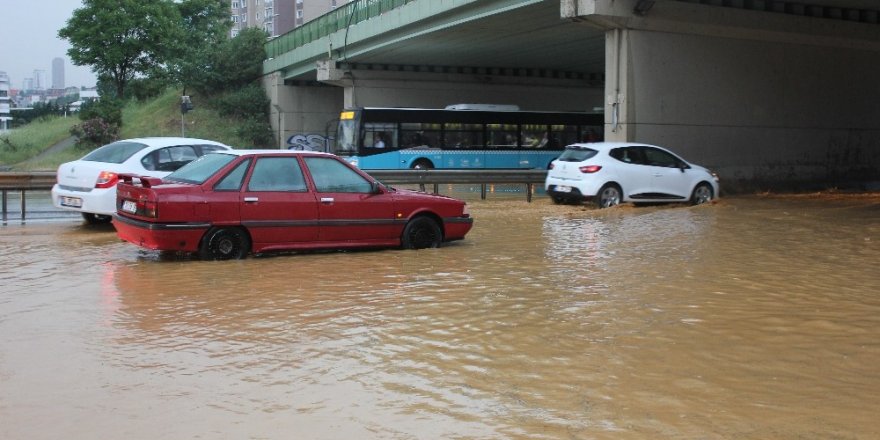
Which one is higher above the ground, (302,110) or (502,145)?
(302,110)

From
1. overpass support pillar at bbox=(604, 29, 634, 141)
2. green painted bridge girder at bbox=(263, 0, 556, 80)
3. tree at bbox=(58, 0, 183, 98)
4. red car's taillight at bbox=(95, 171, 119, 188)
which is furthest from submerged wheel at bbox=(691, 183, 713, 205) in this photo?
tree at bbox=(58, 0, 183, 98)

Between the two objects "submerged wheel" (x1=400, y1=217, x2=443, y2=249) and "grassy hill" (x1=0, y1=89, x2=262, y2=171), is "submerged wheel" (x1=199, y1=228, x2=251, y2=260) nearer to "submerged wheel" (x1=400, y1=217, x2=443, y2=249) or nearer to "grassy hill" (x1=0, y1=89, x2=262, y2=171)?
"submerged wheel" (x1=400, y1=217, x2=443, y2=249)

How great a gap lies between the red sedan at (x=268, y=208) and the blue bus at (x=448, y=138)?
70.2 feet

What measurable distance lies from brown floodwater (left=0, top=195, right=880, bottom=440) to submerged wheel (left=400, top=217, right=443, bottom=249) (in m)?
0.20

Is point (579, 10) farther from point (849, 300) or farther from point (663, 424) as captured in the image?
point (663, 424)

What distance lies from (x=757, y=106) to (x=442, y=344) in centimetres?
2290

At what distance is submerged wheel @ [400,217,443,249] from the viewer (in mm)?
12195

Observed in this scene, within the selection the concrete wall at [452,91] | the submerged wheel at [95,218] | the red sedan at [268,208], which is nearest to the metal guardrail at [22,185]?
the submerged wheel at [95,218]

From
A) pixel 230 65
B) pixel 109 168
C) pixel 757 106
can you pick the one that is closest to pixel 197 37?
pixel 230 65

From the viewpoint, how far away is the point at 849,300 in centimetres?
875

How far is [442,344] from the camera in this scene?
22.5 feet

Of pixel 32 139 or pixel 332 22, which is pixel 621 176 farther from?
pixel 32 139

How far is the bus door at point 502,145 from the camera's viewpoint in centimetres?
3462

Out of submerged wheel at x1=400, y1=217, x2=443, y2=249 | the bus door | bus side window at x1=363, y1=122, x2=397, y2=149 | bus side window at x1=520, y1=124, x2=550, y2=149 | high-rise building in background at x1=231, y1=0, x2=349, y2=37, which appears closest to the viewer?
submerged wheel at x1=400, y1=217, x2=443, y2=249
